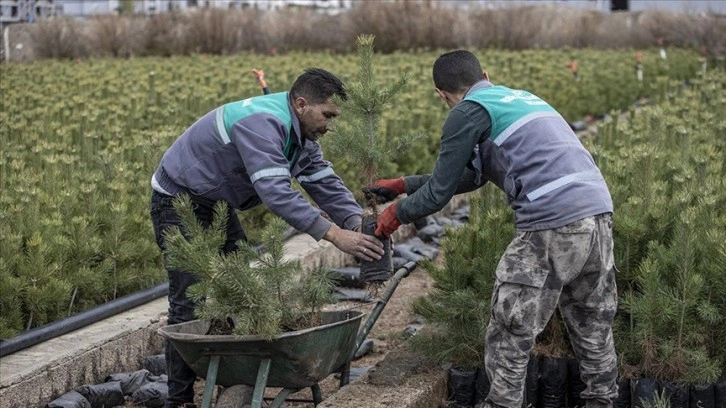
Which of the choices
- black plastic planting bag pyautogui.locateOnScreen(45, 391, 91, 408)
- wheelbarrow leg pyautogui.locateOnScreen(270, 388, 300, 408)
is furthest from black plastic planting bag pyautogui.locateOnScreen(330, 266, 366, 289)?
wheelbarrow leg pyautogui.locateOnScreen(270, 388, 300, 408)

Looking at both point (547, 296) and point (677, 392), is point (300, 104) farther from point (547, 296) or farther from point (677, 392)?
point (677, 392)

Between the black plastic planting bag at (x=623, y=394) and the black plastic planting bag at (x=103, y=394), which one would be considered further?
the black plastic planting bag at (x=103, y=394)

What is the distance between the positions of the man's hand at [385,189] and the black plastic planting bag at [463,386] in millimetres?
977

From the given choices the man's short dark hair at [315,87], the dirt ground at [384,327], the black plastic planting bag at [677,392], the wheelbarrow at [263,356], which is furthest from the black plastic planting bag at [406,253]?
the wheelbarrow at [263,356]

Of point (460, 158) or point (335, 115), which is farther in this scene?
point (335, 115)

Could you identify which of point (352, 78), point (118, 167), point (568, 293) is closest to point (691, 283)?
point (568, 293)

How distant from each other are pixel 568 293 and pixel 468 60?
3.66ft

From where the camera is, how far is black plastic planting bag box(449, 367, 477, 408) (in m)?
5.91

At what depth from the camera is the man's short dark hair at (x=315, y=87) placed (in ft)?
17.7

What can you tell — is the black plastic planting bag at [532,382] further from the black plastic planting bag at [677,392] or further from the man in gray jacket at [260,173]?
the man in gray jacket at [260,173]

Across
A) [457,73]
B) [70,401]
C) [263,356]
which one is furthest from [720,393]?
[70,401]

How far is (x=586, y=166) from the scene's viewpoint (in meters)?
5.08

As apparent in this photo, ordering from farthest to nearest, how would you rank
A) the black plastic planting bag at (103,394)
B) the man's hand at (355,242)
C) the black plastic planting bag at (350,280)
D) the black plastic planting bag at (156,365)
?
the black plastic planting bag at (350,280) → the black plastic planting bag at (156,365) → the black plastic planting bag at (103,394) → the man's hand at (355,242)

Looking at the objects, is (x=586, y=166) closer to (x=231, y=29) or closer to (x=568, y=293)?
(x=568, y=293)
